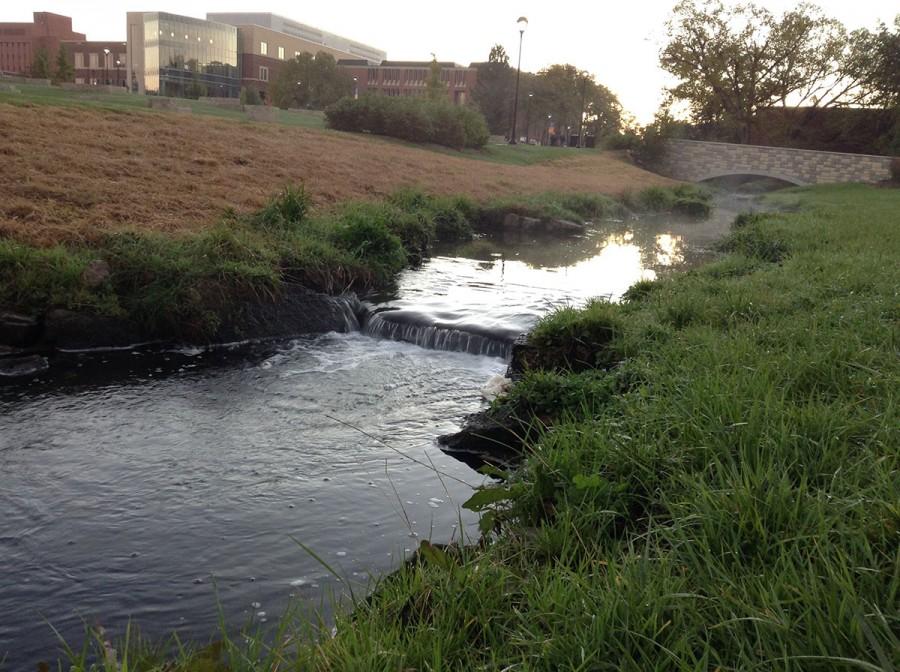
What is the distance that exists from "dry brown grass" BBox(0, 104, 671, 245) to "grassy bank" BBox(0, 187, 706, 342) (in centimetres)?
81

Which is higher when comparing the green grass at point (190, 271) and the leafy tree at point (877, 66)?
the leafy tree at point (877, 66)

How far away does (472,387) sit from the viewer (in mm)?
7832

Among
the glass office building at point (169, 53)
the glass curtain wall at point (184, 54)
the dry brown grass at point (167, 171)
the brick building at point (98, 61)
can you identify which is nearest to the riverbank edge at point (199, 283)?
the dry brown grass at point (167, 171)

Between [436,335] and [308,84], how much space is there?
2828 inches

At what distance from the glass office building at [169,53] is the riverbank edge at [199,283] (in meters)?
80.7

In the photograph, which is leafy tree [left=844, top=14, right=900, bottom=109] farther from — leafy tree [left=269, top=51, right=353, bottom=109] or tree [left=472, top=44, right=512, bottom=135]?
leafy tree [left=269, top=51, right=353, bottom=109]

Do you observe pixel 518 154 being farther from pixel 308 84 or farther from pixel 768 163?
pixel 308 84

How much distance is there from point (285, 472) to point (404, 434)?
1177 mm

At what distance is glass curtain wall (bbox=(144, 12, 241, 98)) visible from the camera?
87250 mm

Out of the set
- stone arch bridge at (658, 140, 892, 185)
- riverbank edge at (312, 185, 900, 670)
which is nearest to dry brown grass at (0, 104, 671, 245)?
riverbank edge at (312, 185, 900, 670)

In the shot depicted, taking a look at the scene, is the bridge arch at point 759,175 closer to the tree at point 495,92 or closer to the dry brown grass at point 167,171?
the tree at point 495,92

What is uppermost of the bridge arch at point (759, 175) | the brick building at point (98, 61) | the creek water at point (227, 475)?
the brick building at point (98, 61)

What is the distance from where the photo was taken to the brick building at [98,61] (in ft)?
335

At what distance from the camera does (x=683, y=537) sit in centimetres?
290
